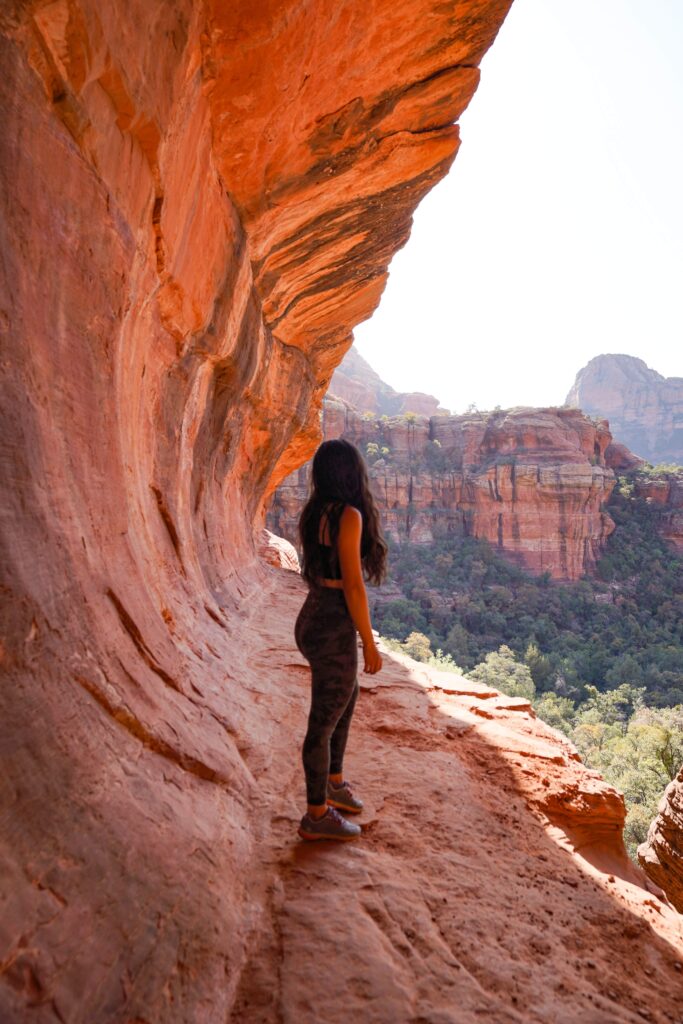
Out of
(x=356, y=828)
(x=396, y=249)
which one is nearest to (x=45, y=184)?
(x=356, y=828)

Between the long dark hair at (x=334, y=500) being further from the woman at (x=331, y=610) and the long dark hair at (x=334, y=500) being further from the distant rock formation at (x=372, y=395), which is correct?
the distant rock formation at (x=372, y=395)

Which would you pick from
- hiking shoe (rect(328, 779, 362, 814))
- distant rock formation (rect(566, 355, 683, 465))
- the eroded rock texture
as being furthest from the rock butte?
distant rock formation (rect(566, 355, 683, 465))

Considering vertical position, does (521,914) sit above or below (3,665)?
below

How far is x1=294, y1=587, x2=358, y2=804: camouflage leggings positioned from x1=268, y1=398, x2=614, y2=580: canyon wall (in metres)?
30.1

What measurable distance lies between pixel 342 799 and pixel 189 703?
2.93 ft

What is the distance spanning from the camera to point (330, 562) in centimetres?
214

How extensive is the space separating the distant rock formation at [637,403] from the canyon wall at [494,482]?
5970 cm

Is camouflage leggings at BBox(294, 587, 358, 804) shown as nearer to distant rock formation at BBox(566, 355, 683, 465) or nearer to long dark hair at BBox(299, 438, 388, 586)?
long dark hair at BBox(299, 438, 388, 586)

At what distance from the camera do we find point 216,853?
74.2 inches

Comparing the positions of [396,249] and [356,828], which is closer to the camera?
[356,828]

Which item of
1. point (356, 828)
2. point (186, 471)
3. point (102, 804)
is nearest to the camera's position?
point (102, 804)

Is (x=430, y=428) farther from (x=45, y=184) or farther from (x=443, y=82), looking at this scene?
(x=45, y=184)

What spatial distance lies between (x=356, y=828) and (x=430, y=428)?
138 ft

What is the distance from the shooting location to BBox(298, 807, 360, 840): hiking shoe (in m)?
2.16
